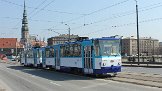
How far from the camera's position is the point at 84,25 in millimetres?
55531

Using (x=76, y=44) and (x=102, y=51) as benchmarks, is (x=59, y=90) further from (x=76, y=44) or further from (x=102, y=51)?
(x=76, y=44)

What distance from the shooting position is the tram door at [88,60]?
27000 millimetres

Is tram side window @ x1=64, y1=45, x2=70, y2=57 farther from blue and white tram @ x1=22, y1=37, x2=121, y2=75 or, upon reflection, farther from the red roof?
the red roof

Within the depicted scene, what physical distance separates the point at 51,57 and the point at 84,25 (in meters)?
16.5

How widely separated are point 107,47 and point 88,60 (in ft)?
6.09

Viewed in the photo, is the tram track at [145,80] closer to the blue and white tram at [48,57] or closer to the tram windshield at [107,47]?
the tram windshield at [107,47]

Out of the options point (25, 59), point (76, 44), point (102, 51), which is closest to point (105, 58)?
point (102, 51)

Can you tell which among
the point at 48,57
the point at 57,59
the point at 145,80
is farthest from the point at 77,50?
the point at 48,57

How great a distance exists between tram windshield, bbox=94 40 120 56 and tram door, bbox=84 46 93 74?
0.83 meters

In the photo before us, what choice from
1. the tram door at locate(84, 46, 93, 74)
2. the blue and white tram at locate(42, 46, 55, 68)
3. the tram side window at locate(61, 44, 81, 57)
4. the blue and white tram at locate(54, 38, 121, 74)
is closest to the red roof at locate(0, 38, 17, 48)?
the blue and white tram at locate(42, 46, 55, 68)

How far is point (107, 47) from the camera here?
26.6m

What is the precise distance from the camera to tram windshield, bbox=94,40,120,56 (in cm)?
2638

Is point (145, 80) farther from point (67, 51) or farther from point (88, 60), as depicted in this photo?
point (67, 51)

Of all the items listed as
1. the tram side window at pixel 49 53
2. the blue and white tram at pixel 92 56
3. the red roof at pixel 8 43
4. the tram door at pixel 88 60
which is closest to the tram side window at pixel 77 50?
the blue and white tram at pixel 92 56
